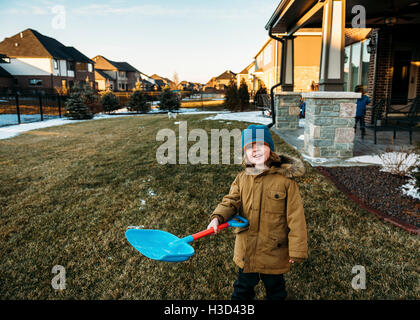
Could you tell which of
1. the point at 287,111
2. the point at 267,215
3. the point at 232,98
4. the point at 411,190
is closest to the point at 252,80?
the point at 232,98

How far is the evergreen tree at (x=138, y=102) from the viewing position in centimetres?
2419

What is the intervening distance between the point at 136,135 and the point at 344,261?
844 cm

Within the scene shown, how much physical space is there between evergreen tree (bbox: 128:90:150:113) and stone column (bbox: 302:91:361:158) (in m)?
20.0

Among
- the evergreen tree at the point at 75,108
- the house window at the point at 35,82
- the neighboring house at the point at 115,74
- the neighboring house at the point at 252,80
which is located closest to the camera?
the evergreen tree at the point at 75,108

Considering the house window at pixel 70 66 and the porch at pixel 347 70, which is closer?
the porch at pixel 347 70

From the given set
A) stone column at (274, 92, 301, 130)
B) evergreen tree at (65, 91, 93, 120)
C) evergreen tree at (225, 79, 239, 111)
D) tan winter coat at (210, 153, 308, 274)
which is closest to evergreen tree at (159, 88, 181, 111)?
evergreen tree at (225, 79, 239, 111)

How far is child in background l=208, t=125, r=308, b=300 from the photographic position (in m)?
2.01

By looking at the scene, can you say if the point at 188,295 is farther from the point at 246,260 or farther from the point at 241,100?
the point at 241,100

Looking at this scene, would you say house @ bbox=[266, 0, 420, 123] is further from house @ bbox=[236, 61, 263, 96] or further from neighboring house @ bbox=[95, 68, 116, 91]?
neighboring house @ bbox=[95, 68, 116, 91]

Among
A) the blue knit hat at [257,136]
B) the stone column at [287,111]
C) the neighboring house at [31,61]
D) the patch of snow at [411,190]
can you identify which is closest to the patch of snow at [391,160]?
the patch of snow at [411,190]

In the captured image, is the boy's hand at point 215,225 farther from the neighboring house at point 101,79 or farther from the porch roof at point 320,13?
the neighboring house at point 101,79

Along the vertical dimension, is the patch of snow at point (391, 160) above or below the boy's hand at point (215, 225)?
below

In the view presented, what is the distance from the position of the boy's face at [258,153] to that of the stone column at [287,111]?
801 centimetres
